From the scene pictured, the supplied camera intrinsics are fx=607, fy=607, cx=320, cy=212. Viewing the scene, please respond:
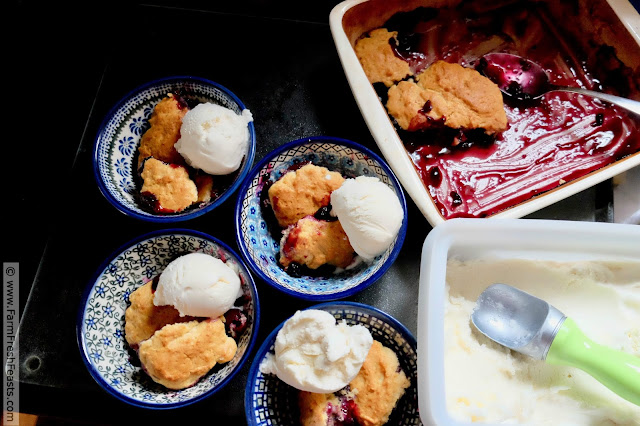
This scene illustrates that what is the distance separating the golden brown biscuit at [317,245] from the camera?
1.21 meters

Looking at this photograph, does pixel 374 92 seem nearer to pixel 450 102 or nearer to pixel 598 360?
pixel 450 102

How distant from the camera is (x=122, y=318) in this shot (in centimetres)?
124

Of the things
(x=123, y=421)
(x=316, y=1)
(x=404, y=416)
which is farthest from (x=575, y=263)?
(x=123, y=421)

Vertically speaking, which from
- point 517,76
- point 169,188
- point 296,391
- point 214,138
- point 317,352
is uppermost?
point 517,76

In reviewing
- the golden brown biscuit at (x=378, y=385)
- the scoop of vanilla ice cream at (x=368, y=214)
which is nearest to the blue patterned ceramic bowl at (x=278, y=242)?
the scoop of vanilla ice cream at (x=368, y=214)

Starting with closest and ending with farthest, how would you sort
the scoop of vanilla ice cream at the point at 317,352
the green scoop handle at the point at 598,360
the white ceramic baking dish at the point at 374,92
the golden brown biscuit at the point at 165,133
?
the green scoop handle at the point at 598,360, the scoop of vanilla ice cream at the point at 317,352, the white ceramic baking dish at the point at 374,92, the golden brown biscuit at the point at 165,133

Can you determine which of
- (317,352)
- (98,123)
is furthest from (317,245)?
(98,123)

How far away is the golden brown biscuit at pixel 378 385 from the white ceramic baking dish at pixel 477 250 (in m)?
0.17

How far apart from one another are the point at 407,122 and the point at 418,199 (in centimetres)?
22

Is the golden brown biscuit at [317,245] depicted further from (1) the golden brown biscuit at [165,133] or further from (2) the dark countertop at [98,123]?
(1) the golden brown biscuit at [165,133]

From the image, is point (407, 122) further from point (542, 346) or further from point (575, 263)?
point (542, 346)

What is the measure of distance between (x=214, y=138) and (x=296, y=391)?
523 millimetres

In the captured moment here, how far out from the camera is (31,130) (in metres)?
1.29

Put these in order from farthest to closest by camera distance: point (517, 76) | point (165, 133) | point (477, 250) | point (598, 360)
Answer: point (517, 76)
point (165, 133)
point (477, 250)
point (598, 360)
